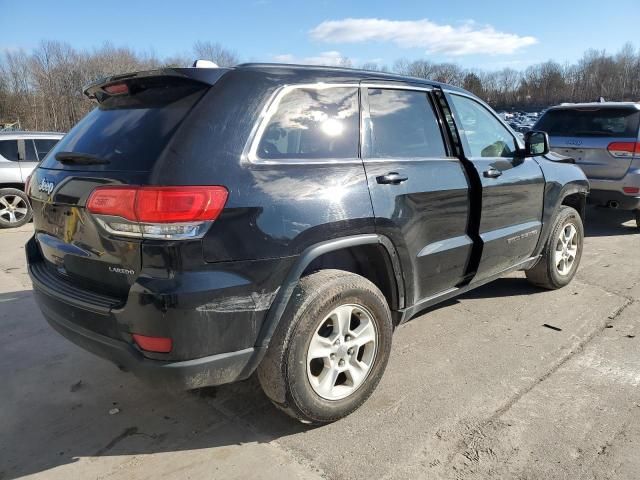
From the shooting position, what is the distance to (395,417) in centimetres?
281

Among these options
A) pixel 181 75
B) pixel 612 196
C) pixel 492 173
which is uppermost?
pixel 181 75

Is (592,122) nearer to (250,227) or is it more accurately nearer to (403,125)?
(403,125)

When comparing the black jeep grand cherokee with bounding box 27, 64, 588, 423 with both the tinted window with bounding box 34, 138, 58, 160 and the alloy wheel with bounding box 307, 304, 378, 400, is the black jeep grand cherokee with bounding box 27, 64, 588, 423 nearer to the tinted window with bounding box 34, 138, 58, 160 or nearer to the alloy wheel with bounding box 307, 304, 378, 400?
the alloy wheel with bounding box 307, 304, 378, 400

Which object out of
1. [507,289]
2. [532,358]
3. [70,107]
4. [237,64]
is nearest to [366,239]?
[237,64]

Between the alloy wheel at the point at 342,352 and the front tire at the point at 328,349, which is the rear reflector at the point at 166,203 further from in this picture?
the alloy wheel at the point at 342,352

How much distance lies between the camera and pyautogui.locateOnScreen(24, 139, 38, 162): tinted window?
30.0 ft

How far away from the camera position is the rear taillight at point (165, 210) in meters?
2.11

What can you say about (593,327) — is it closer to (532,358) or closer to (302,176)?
(532,358)

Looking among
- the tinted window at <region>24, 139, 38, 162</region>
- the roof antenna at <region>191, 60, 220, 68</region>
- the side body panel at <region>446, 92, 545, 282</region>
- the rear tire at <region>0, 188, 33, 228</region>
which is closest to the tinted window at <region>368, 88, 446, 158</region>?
the side body panel at <region>446, 92, 545, 282</region>

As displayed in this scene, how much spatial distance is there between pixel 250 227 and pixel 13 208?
8348mm

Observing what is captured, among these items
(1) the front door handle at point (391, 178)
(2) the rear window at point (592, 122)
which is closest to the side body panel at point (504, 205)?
(1) the front door handle at point (391, 178)

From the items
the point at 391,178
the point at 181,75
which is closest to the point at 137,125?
the point at 181,75

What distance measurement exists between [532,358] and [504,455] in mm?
1192

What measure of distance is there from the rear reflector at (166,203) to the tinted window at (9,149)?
8317 millimetres
